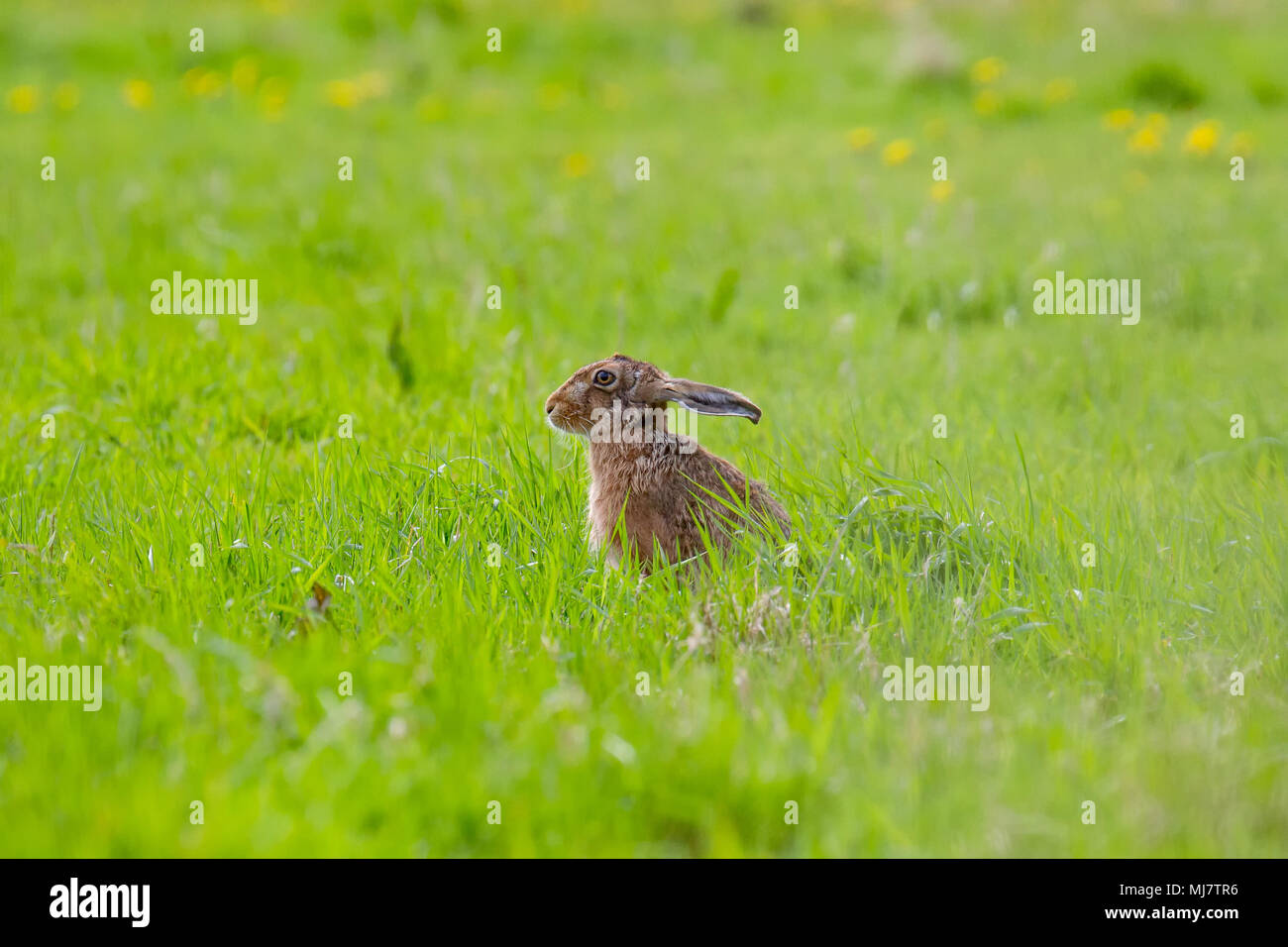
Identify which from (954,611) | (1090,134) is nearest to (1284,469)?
(954,611)

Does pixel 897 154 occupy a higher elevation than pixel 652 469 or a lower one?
higher

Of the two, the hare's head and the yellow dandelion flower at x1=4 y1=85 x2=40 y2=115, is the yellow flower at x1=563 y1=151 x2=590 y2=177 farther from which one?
the hare's head

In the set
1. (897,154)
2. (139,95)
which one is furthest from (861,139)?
(139,95)

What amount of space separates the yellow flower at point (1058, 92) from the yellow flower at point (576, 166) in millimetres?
5278

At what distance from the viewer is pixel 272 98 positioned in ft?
39.4

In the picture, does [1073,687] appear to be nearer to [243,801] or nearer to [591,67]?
[243,801]

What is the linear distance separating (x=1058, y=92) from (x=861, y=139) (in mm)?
3095

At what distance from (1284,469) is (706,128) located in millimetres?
7911

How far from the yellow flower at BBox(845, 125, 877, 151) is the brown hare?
6.86 meters

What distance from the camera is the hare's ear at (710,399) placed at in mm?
4488

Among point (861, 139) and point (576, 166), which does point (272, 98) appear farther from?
point (861, 139)

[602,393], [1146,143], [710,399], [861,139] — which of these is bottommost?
[710,399]

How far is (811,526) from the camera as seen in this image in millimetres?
4344

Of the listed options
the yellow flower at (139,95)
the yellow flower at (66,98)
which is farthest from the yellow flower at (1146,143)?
the yellow flower at (66,98)
